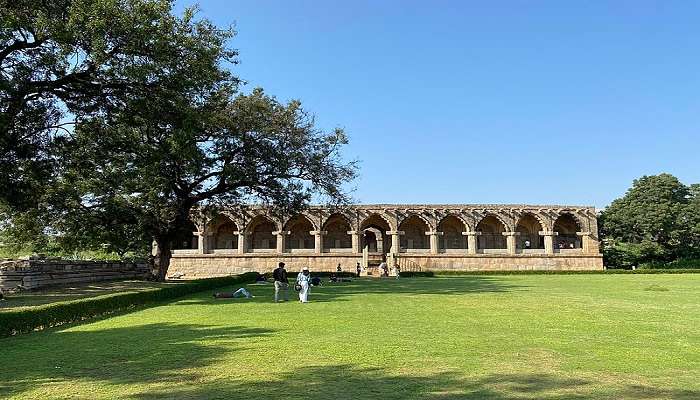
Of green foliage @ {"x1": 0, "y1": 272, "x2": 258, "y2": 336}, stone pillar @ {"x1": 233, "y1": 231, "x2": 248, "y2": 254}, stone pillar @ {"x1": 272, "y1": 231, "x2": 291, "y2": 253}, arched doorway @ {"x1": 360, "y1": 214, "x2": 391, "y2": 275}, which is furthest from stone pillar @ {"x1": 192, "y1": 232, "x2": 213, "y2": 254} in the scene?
green foliage @ {"x1": 0, "y1": 272, "x2": 258, "y2": 336}

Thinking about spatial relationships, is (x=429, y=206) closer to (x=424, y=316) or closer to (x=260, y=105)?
(x=260, y=105)

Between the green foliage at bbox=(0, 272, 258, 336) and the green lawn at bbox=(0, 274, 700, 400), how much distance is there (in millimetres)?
524

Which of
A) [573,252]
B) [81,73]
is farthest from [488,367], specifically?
[573,252]

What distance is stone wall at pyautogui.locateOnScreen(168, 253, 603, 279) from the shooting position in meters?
46.7

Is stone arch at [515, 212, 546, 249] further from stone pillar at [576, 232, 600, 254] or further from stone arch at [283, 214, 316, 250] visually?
stone arch at [283, 214, 316, 250]

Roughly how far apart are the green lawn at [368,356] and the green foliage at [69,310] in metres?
0.52

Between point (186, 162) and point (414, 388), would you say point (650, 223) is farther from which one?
point (414, 388)

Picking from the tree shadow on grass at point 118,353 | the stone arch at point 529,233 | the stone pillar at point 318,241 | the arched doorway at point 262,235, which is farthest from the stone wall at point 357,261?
the tree shadow on grass at point 118,353

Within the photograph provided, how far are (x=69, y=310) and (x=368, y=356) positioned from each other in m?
8.49

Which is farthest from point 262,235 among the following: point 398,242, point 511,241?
point 511,241

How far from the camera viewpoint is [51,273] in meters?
23.3

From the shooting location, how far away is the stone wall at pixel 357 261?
153 ft

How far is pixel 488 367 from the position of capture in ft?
21.5

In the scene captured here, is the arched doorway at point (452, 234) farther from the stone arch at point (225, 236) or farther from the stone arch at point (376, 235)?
the stone arch at point (225, 236)
